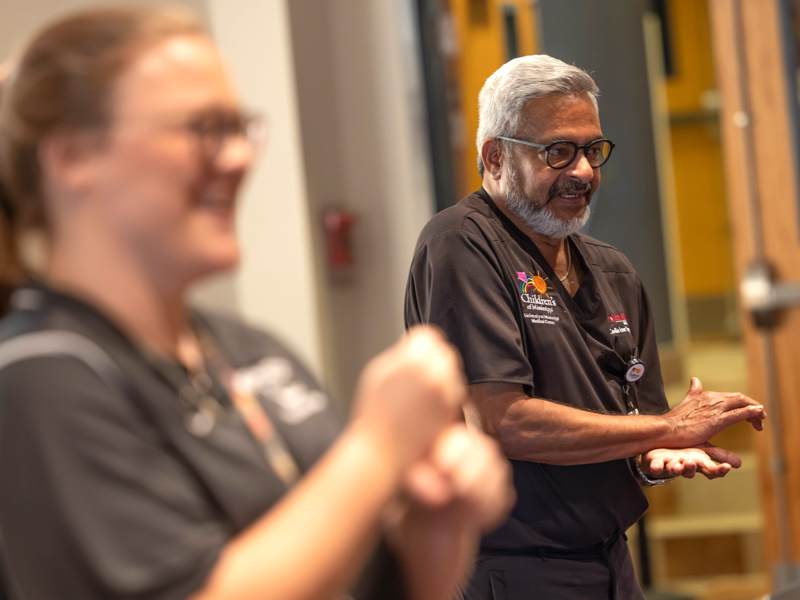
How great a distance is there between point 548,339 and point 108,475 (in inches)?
28.3

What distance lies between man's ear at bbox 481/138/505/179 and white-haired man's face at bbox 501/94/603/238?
0.02m

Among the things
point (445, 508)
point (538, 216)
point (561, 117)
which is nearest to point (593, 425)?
point (538, 216)

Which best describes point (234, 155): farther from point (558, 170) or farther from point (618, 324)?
point (618, 324)

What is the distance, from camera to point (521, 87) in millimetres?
1056

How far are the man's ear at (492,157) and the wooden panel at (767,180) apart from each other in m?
1.48

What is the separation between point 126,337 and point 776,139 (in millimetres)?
2189

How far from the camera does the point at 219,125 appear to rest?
1.84ft

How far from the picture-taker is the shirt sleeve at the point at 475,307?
109 cm

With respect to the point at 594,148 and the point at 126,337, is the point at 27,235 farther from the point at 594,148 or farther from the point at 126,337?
the point at 594,148

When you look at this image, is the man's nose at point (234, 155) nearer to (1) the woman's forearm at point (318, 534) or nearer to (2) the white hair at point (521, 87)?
(1) the woman's forearm at point (318, 534)

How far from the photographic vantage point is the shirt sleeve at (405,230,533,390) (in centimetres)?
109

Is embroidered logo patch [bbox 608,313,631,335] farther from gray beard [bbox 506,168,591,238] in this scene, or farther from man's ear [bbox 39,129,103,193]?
man's ear [bbox 39,129,103,193]

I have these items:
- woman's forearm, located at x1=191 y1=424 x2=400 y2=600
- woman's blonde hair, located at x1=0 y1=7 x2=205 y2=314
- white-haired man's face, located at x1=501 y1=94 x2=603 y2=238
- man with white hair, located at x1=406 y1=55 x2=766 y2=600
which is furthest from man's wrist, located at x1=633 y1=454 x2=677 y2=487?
woman's blonde hair, located at x1=0 y1=7 x2=205 y2=314

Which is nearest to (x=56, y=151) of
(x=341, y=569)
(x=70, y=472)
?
(x=70, y=472)
